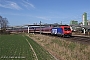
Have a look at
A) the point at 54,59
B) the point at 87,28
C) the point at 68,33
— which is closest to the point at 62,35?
the point at 68,33

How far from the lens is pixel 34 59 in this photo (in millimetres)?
15828

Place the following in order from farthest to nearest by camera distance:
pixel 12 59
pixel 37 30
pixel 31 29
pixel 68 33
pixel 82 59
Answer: pixel 31 29
pixel 37 30
pixel 68 33
pixel 12 59
pixel 82 59

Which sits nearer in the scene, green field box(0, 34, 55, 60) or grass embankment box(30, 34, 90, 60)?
grass embankment box(30, 34, 90, 60)

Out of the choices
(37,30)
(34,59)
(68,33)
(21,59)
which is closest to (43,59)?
(34,59)

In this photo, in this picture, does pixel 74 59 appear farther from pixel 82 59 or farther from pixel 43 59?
pixel 43 59

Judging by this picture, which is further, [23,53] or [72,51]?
[23,53]

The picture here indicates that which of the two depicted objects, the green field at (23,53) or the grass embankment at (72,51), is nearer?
the grass embankment at (72,51)

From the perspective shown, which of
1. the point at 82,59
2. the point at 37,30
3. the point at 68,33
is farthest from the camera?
the point at 37,30

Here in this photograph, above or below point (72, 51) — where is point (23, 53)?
below

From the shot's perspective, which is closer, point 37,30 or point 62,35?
point 62,35

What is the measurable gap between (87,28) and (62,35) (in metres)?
69.6

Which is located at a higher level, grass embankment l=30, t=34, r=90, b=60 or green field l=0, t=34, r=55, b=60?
grass embankment l=30, t=34, r=90, b=60

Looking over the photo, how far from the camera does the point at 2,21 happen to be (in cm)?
12975

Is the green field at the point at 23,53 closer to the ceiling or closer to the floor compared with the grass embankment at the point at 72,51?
closer to the floor
